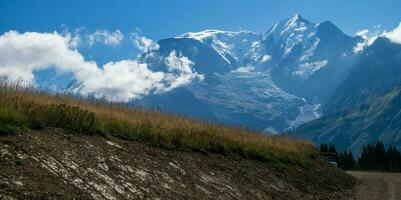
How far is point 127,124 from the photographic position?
19.9 m

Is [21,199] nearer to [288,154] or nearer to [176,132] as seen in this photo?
[176,132]

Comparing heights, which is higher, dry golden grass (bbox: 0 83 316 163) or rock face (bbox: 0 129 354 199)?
dry golden grass (bbox: 0 83 316 163)

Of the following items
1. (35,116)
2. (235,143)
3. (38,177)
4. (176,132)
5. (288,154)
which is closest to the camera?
(38,177)

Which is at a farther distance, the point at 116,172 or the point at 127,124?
the point at 127,124

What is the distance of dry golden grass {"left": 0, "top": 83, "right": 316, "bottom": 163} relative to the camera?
51.3ft

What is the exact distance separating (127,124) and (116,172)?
596 cm

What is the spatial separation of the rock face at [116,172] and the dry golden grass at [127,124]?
0.63 metres

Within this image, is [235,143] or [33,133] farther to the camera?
[235,143]

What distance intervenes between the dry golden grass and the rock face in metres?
0.63

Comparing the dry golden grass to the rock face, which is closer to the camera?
the rock face

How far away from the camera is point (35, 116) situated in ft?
50.2

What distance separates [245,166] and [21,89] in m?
9.60

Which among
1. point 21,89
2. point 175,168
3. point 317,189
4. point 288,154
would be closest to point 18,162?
point 175,168

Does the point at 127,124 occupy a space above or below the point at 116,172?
above
